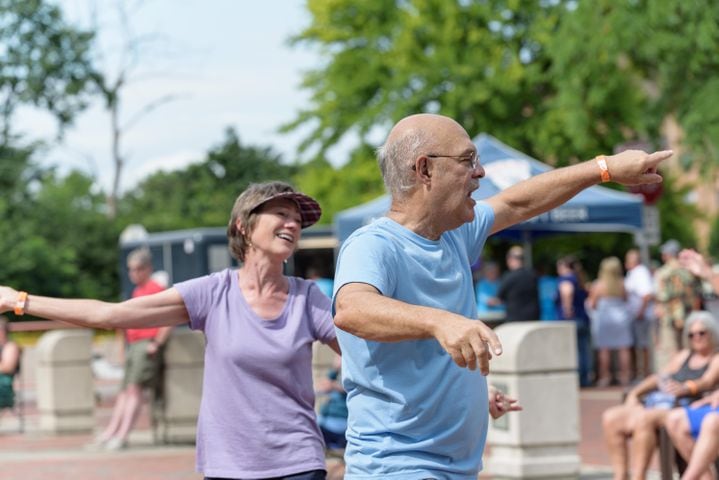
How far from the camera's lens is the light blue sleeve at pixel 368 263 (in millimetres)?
3402

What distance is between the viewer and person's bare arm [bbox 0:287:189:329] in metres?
4.91

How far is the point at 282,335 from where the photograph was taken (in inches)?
197

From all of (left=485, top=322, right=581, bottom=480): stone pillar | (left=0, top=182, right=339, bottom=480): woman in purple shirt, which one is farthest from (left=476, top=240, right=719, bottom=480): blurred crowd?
(left=0, top=182, right=339, bottom=480): woman in purple shirt

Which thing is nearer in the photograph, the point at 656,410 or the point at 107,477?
the point at 656,410

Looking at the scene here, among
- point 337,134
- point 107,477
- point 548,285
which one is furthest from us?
point 337,134

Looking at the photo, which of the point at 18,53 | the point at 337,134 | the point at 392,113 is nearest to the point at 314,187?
the point at 337,134

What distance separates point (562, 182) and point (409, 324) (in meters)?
1.22

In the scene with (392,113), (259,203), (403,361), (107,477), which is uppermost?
(392,113)

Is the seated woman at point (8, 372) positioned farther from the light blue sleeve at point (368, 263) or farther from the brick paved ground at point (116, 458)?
the light blue sleeve at point (368, 263)

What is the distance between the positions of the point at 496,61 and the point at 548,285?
14.4 meters

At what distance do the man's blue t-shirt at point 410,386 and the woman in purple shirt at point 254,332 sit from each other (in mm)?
1235

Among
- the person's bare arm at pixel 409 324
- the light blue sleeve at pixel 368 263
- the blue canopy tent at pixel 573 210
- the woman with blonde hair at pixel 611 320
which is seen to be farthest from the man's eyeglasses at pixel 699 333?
the woman with blonde hair at pixel 611 320

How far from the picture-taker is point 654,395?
359 inches

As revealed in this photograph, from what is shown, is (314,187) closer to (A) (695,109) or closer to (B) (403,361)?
(A) (695,109)
